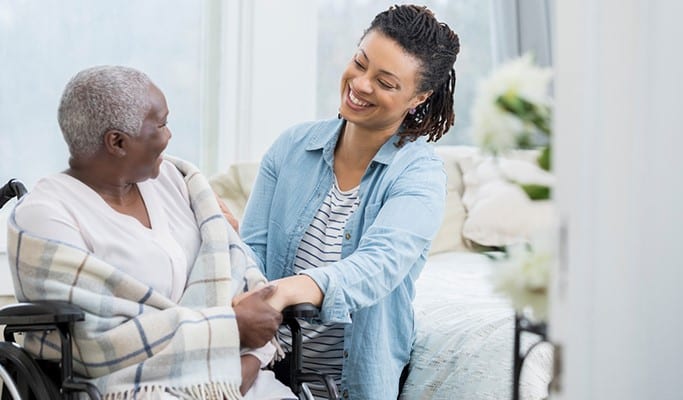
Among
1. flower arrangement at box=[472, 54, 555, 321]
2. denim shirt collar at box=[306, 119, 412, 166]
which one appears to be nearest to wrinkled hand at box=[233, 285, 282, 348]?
denim shirt collar at box=[306, 119, 412, 166]

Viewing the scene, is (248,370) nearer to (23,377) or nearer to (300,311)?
(300,311)

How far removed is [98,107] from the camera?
1875mm

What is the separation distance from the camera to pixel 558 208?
2.91 feet

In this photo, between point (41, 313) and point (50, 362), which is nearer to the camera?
point (41, 313)

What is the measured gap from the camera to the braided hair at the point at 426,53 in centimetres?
231

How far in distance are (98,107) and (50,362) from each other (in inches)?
18.6

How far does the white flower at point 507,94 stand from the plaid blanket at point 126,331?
95cm

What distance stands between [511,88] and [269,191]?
1.45 meters

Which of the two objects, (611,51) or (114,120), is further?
(114,120)

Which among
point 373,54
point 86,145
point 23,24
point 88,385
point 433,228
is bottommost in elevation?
point 88,385

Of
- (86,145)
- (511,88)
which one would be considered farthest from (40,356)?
(511,88)

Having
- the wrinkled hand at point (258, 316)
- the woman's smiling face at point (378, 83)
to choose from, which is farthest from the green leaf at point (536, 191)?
the woman's smiling face at point (378, 83)

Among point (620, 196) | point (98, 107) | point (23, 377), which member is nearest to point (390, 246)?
point (98, 107)

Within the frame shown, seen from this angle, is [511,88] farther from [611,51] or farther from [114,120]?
[114,120]
